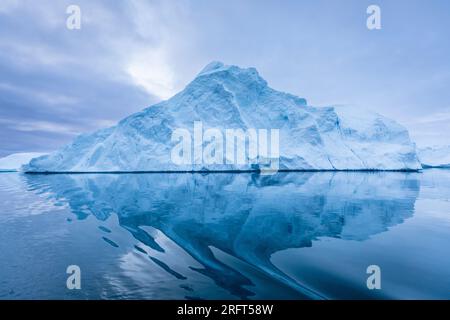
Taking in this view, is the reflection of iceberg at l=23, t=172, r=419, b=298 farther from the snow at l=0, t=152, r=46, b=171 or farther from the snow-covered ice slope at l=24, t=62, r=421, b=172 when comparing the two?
the snow at l=0, t=152, r=46, b=171

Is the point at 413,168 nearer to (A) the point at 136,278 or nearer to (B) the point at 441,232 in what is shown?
(B) the point at 441,232

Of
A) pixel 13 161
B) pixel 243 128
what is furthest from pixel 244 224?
pixel 13 161

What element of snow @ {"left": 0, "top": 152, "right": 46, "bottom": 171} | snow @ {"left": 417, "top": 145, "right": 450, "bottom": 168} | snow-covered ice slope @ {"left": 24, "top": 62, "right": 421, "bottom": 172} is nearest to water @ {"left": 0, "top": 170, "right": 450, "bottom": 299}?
snow-covered ice slope @ {"left": 24, "top": 62, "right": 421, "bottom": 172}

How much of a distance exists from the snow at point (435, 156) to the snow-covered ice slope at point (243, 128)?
148 ft

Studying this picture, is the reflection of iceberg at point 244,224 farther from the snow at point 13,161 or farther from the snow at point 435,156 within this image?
the snow at point 13,161

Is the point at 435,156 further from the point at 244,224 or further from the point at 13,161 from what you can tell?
the point at 13,161

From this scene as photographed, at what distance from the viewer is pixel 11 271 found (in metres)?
3.94

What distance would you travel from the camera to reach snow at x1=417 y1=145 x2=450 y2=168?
81.5m

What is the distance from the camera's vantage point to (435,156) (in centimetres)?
8400

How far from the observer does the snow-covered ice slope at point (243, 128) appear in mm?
37688

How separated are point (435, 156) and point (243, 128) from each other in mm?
79902

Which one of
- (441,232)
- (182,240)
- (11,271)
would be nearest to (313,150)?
(441,232)

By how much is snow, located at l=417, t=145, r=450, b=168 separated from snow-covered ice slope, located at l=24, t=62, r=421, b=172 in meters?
45.2

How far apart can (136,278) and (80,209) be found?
7.31m
